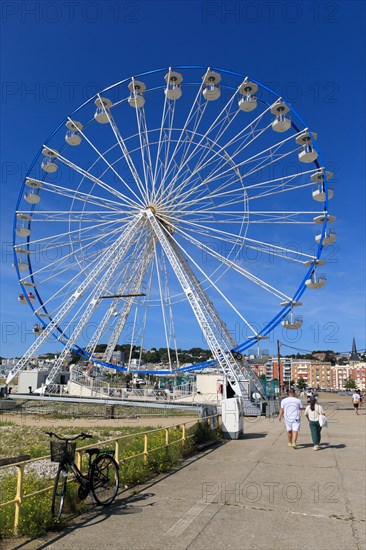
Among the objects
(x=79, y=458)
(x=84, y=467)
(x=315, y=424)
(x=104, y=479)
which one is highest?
(x=79, y=458)

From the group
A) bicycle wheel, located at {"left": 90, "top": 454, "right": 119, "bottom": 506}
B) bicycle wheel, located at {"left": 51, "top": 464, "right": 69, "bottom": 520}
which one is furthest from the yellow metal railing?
bicycle wheel, located at {"left": 90, "top": 454, "right": 119, "bottom": 506}

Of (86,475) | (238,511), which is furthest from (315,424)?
(86,475)

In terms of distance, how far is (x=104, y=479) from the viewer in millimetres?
6629

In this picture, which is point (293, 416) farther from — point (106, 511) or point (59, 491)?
point (59, 491)

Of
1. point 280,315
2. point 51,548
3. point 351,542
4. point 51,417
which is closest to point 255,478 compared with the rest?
point 351,542

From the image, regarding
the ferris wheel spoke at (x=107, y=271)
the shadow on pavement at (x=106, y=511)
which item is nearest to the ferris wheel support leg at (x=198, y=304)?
the ferris wheel spoke at (x=107, y=271)

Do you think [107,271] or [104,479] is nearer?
[104,479]

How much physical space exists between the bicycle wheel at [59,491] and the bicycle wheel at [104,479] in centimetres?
53

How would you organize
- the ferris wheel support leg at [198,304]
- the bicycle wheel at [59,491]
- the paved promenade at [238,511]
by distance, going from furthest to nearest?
the ferris wheel support leg at [198,304]
the bicycle wheel at [59,491]
the paved promenade at [238,511]

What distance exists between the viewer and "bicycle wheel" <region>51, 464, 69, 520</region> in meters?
5.66

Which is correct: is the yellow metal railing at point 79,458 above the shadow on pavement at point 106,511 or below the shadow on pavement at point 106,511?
above

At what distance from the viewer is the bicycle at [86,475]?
5812 mm

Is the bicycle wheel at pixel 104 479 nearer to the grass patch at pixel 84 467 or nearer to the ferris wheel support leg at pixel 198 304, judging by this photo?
the grass patch at pixel 84 467

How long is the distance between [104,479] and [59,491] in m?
0.88
